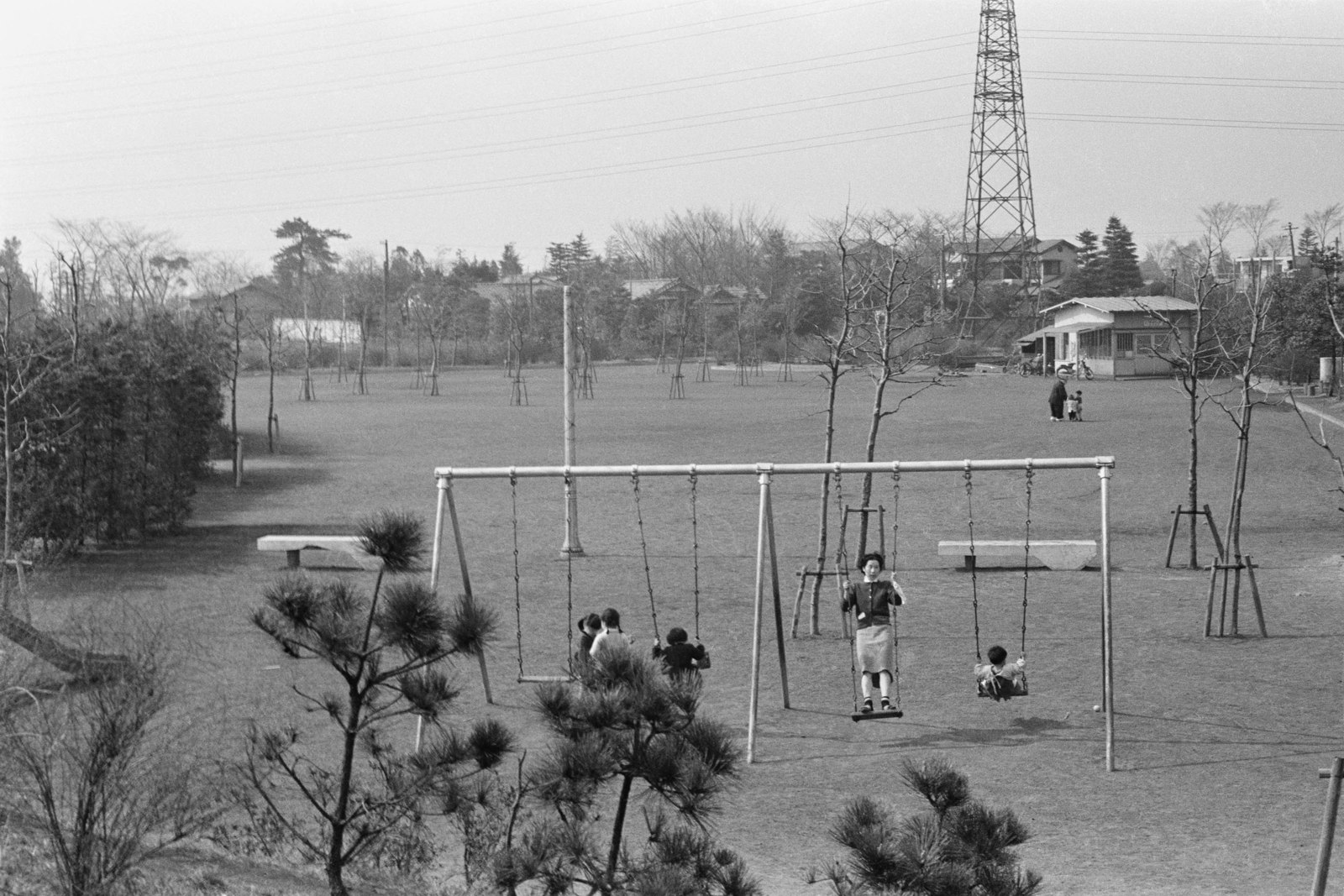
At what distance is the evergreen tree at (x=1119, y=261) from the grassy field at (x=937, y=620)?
167 feet

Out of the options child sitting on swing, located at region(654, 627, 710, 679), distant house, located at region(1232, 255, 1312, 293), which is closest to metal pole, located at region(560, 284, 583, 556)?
child sitting on swing, located at region(654, 627, 710, 679)

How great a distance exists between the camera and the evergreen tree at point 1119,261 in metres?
83.0

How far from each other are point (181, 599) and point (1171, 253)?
9992cm

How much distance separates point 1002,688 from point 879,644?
103cm

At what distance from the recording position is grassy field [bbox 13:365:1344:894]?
350 inches

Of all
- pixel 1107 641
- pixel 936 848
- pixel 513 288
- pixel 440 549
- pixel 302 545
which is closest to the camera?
pixel 936 848

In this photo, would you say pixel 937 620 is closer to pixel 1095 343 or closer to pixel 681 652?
pixel 681 652

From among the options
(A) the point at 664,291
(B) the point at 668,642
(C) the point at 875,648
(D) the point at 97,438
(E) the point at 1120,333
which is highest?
(A) the point at 664,291

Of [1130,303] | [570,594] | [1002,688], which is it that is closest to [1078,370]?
[1130,303]

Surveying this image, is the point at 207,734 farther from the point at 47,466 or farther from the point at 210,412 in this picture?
the point at 210,412

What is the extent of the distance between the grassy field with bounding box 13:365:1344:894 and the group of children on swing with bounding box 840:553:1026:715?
0.35 meters

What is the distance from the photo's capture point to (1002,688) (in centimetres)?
1075

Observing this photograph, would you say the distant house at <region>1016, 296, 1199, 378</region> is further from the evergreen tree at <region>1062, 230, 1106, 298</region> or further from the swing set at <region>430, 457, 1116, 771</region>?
the swing set at <region>430, 457, 1116, 771</region>

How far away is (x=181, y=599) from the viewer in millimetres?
15891
